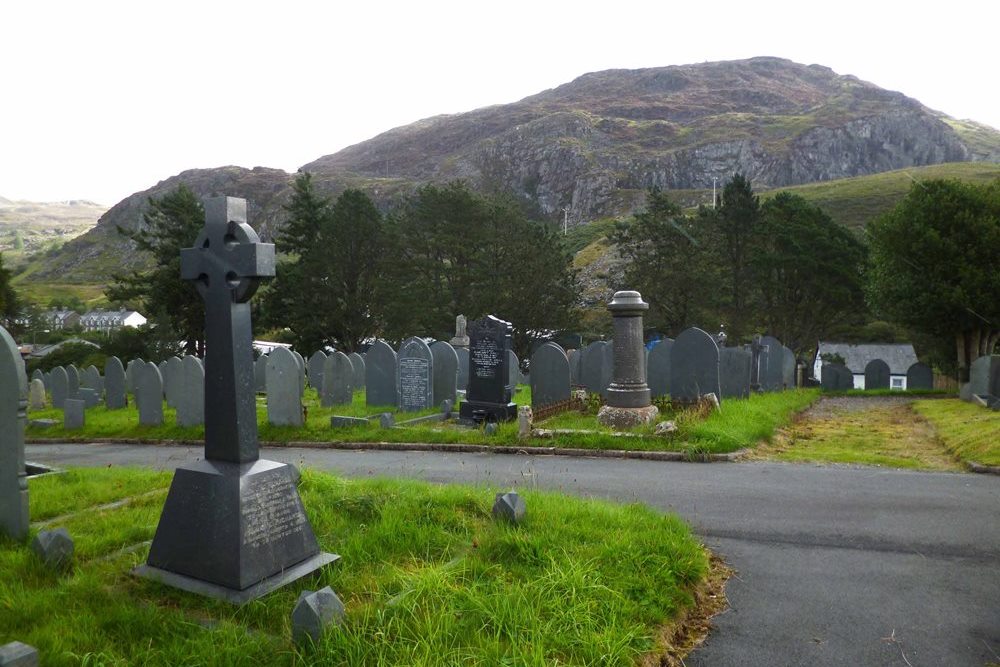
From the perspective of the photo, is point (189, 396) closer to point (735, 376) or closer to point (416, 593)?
point (416, 593)

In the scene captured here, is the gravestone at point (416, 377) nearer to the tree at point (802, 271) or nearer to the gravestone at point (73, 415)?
the gravestone at point (73, 415)

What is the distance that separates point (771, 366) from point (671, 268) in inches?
576

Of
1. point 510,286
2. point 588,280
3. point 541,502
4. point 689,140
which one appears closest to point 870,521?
point 541,502

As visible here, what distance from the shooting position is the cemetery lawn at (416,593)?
300cm

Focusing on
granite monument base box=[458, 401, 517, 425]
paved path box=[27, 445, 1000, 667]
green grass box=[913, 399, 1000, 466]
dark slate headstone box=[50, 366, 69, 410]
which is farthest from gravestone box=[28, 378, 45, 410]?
green grass box=[913, 399, 1000, 466]

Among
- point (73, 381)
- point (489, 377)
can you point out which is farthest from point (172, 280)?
point (489, 377)

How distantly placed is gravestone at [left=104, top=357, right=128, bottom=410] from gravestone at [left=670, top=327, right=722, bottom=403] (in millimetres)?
14918

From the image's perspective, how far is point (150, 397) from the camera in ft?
46.1

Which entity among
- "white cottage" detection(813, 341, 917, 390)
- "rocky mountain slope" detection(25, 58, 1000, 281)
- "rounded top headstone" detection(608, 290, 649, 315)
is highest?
"rocky mountain slope" detection(25, 58, 1000, 281)

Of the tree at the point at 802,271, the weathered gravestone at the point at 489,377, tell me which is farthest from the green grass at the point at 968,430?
the tree at the point at 802,271

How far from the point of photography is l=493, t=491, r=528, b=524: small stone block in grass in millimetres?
4809

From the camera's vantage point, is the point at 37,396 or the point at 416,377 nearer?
the point at 416,377

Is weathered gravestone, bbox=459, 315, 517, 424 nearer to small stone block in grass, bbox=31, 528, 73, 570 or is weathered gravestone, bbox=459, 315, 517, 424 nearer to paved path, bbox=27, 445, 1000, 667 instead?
paved path, bbox=27, 445, 1000, 667

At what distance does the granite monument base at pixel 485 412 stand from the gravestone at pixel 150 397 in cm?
679
